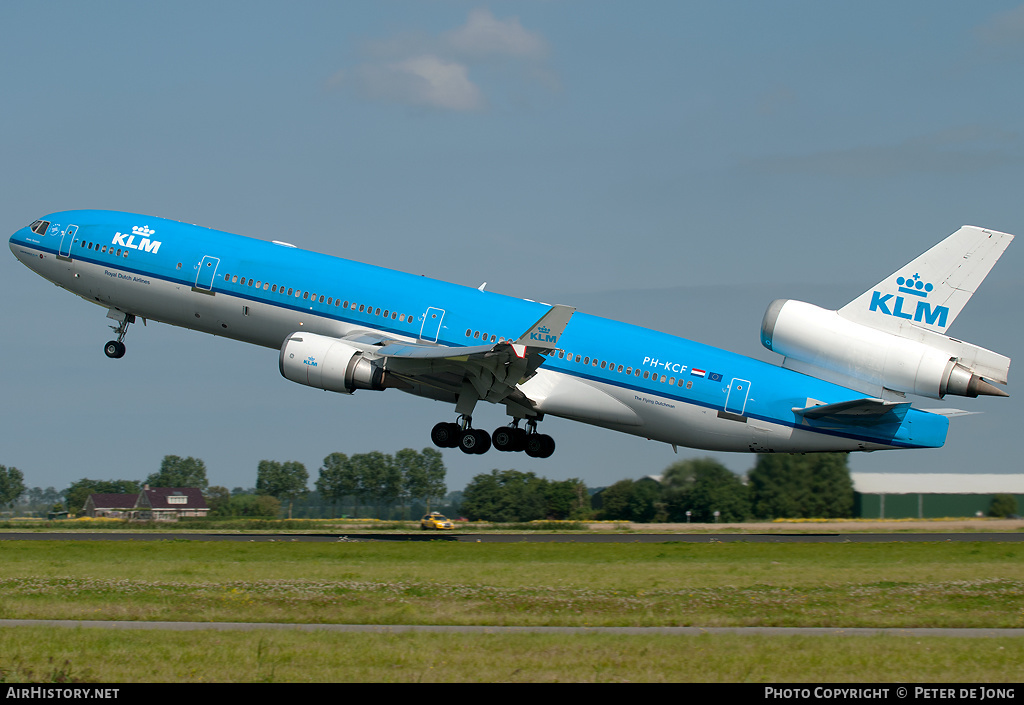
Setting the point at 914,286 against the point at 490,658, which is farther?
the point at 914,286

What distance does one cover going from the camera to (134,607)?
874 inches

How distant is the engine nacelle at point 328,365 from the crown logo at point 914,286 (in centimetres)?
1947

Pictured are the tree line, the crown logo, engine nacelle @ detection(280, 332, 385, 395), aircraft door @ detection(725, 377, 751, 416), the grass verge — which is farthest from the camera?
the tree line

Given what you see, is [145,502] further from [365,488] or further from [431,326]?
[431,326]

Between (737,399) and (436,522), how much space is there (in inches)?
1079

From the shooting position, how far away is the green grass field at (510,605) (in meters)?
15.7

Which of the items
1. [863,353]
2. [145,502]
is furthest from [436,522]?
[145,502]

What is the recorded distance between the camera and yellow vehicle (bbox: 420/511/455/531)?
196 feet

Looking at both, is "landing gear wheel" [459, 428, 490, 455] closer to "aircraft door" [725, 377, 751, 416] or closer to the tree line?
"aircraft door" [725, 377, 751, 416]

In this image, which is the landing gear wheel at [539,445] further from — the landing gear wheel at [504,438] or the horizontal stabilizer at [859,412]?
the horizontal stabilizer at [859,412]

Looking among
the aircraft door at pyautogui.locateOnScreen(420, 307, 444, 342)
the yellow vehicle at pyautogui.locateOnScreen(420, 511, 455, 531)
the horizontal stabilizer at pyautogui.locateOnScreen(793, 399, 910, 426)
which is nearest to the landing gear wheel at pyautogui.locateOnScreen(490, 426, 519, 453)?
the aircraft door at pyautogui.locateOnScreen(420, 307, 444, 342)

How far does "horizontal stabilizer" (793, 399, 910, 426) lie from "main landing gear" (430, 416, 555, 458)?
10706 mm

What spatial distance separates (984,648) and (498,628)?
8.29 m

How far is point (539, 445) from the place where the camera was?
44.0 m
